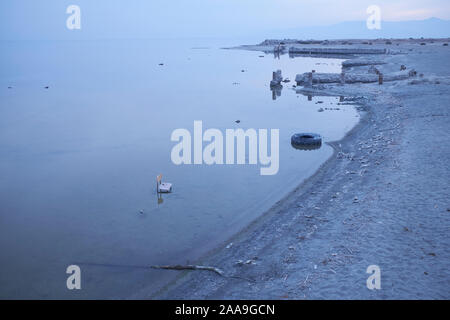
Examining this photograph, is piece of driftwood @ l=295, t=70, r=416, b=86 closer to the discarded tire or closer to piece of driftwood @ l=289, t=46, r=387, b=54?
the discarded tire

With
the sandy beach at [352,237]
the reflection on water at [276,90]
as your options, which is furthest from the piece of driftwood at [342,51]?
the sandy beach at [352,237]

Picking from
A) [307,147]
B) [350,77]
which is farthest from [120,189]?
[350,77]

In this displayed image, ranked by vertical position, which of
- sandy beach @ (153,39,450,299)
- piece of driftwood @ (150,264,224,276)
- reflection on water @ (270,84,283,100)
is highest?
reflection on water @ (270,84,283,100)

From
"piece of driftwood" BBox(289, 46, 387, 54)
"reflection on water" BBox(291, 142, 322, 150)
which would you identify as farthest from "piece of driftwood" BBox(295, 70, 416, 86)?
"piece of driftwood" BBox(289, 46, 387, 54)

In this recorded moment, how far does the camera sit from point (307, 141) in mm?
20172

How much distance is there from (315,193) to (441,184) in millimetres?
3862

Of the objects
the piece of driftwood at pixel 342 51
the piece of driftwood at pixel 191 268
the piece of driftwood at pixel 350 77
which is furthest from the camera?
the piece of driftwood at pixel 342 51

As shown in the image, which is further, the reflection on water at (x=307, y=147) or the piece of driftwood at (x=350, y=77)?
the piece of driftwood at (x=350, y=77)

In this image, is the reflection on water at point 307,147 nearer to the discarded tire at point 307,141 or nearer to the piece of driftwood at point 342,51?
the discarded tire at point 307,141

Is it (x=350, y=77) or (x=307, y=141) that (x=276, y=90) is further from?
(x=307, y=141)

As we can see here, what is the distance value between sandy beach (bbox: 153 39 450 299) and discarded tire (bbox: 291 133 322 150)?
288 centimetres

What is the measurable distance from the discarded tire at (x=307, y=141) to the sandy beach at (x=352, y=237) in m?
2.88

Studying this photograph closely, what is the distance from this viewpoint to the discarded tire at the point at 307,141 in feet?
66.1

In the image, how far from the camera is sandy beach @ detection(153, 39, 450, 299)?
759 cm
